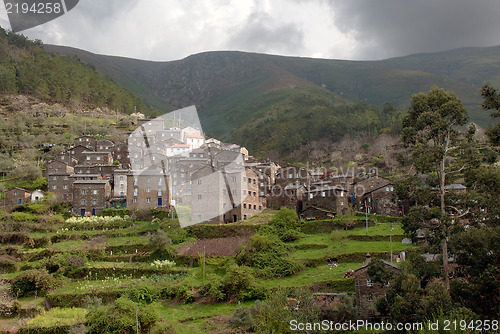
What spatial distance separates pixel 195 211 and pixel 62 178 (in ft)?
72.0

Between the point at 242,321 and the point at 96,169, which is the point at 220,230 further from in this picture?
the point at 96,169

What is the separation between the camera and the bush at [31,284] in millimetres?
30967

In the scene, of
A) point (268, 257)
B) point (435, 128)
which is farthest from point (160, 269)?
point (435, 128)

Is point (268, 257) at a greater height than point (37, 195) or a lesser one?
lesser

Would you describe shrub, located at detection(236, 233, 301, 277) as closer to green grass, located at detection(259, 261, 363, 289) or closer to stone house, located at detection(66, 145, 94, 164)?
green grass, located at detection(259, 261, 363, 289)

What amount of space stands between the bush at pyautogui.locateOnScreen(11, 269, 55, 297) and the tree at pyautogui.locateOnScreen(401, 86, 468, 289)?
90.7 ft

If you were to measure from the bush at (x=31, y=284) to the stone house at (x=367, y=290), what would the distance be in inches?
905

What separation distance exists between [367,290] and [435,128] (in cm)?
998

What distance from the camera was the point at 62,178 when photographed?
53.8m

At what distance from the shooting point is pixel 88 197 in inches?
1944

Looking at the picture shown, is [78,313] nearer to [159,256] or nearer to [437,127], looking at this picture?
[159,256]

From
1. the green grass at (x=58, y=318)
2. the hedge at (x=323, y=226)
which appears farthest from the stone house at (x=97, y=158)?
the green grass at (x=58, y=318)

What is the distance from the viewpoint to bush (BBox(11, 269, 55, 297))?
3097cm

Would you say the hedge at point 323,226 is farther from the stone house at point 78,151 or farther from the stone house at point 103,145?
the stone house at point 103,145
